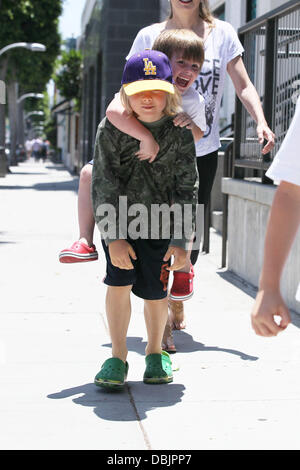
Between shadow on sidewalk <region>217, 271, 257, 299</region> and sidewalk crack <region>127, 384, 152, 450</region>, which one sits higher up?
sidewalk crack <region>127, 384, 152, 450</region>

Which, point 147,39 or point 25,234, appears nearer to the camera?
point 147,39

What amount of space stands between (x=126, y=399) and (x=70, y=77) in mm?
38245

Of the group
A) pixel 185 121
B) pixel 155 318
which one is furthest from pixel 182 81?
pixel 155 318

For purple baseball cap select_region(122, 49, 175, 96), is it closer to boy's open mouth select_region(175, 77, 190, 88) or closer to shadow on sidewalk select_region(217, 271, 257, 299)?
boy's open mouth select_region(175, 77, 190, 88)

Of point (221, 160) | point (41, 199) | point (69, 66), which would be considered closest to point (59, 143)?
point (69, 66)

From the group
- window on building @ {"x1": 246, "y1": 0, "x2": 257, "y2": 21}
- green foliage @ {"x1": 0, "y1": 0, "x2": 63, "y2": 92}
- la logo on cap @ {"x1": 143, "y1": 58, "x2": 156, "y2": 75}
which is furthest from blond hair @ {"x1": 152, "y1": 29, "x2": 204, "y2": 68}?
green foliage @ {"x1": 0, "y1": 0, "x2": 63, "y2": 92}

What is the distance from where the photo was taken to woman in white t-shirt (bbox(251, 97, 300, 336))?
1986 millimetres

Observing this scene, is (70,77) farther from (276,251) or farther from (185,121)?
(276,251)

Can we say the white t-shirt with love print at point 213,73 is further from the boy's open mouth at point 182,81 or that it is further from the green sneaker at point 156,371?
the green sneaker at point 156,371

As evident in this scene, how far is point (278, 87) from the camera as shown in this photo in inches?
262

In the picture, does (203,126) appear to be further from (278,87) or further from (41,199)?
(41,199)

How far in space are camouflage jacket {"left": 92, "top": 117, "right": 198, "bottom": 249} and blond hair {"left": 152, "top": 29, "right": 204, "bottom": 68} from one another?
0.48m

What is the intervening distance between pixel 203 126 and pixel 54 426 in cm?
162

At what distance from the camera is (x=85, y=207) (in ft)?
14.3
